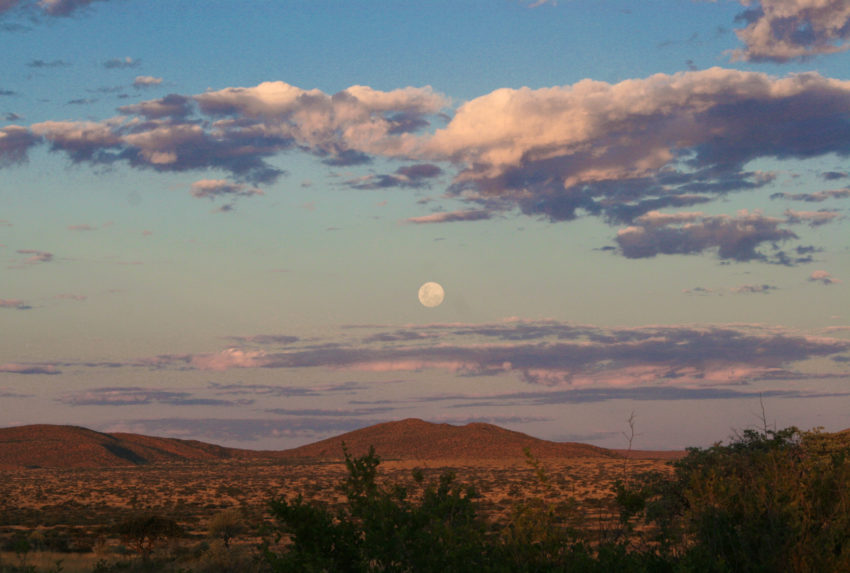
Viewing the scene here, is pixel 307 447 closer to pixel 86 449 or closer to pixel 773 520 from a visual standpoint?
pixel 86 449

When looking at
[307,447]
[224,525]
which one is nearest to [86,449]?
[307,447]

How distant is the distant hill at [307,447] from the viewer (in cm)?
14762

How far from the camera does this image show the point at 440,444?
156 meters

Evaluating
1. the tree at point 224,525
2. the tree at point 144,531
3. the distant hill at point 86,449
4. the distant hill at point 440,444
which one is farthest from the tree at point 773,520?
the distant hill at point 86,449

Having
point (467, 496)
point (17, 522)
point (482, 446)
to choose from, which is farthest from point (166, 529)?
point (482, 446)

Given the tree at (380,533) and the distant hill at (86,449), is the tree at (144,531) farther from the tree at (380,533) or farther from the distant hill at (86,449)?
the distant hill at (86,449)

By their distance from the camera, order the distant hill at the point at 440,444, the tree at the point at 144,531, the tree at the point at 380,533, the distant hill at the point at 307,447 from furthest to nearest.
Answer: the distant hill at the point at 440,444 < the distant hill at the point at 307,447 < the tree at the point at 144,531 < the tree at the point at 380,533

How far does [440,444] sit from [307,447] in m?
36.8

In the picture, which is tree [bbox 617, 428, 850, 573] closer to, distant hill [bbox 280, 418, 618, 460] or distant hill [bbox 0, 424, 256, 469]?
distant hill [bbox 280, 418, 618, 460]

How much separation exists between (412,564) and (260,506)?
1913 inches

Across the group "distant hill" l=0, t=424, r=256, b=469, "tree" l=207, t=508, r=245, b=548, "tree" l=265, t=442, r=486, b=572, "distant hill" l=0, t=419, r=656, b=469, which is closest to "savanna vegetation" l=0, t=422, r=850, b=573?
"tree" l=265, t=442, r=486, b=572

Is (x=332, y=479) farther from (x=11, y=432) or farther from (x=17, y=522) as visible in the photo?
(x=11, y=432)

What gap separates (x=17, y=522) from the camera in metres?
46.1

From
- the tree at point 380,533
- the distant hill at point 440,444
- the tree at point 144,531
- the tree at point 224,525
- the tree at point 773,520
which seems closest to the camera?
the tree at point 380,533
